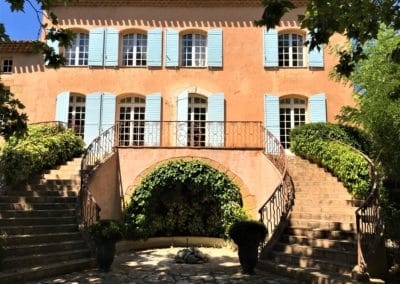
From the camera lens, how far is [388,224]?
9414 mm

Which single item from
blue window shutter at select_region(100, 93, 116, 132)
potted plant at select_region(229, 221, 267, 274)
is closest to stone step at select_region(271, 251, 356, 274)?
potted plant at select_region(229, 221, 267, 274)

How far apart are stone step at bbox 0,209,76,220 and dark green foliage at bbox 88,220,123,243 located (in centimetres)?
177

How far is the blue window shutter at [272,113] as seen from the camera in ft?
48.8

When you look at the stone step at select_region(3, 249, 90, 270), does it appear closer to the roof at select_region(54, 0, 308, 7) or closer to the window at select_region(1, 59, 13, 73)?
the window at select_region(1, 59, 13, 73)

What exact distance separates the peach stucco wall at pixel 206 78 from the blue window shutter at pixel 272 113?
10.7 inches

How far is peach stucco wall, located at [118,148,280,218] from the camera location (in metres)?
12.5

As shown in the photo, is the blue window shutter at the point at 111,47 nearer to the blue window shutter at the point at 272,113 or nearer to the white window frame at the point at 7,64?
the white window frame at the point at 7,64

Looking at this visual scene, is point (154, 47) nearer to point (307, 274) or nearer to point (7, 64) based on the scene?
point (7, 64)

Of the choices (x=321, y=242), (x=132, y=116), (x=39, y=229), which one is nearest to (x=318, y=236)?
(x=321, y=242)

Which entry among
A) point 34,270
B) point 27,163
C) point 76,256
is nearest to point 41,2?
Result: point 34,270

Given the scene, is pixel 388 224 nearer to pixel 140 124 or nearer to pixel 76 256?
pixel 76 256

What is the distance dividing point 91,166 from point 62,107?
414cm

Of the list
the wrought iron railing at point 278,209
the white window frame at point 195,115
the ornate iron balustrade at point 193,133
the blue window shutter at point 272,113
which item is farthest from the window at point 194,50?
the wrought iron railing at point 278,209

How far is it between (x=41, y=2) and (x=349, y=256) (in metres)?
6.56
